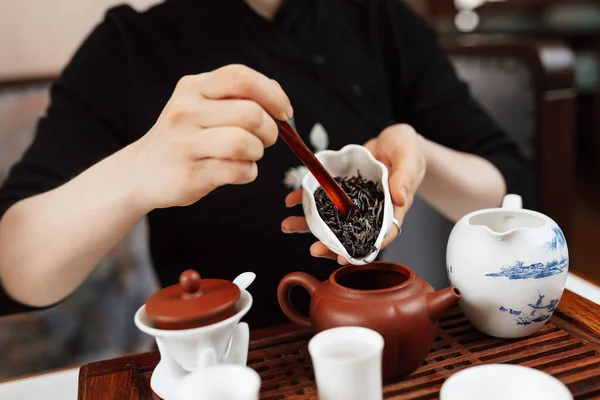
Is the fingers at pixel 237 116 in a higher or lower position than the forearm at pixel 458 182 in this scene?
higher

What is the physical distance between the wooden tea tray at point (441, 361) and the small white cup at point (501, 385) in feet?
0.27

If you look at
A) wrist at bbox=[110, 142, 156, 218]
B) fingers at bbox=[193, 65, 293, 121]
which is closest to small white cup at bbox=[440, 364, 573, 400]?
fingers at bbox=[193, 65, 293, 121]

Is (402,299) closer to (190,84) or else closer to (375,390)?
(375,390)

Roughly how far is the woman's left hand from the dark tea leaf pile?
3 centimetres

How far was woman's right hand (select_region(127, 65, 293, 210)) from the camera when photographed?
2.71 feet

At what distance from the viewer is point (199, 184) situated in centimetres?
88

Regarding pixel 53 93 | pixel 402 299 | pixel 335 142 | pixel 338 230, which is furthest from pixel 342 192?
pixel 53 93

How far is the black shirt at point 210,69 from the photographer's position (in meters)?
1.35

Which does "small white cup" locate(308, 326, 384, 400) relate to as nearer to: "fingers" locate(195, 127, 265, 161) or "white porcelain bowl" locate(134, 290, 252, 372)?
"white porcelain bowl" locate(134, 290, 252, 372)

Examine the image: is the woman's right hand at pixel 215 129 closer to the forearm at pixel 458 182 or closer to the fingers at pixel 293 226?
the fingers at pixel 293 226

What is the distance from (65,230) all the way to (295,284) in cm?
46

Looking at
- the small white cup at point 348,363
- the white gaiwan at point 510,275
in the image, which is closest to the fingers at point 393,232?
the white gaiwan at point 510,275

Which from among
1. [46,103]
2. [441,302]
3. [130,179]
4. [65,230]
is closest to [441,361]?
[441,302]

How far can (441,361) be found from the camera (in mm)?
839
